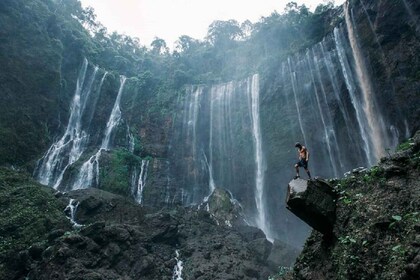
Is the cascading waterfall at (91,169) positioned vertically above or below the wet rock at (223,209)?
above

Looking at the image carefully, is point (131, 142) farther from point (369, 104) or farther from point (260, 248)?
point (369, 104)

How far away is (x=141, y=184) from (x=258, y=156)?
32.6 ft

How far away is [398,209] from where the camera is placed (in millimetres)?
6215

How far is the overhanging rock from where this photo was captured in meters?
7.16

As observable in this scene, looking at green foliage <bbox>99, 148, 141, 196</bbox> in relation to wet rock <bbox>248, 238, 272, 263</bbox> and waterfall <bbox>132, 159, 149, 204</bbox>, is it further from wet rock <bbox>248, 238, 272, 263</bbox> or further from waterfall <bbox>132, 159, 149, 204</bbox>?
wet rock <bbox>248, 238, 272, 263</bbox>

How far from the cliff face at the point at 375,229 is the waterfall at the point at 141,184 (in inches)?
799

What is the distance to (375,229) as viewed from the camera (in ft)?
20.6

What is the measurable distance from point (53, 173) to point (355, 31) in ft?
78.7

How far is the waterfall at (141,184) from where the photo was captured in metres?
27.0

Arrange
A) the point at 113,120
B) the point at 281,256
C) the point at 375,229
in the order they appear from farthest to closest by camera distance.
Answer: the point at 113,120
the point at 281,256
the point at 375,229

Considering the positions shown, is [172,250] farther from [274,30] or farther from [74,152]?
[274,30]

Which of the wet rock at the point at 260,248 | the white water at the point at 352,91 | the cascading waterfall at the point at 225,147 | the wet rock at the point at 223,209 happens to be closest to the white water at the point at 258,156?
the cascading waterfall at the point at 225,147

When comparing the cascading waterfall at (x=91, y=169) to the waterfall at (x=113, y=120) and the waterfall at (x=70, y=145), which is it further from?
the waterfall at (x=70, y=145)

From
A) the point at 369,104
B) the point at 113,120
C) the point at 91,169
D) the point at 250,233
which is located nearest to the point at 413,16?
the point at 369,104
